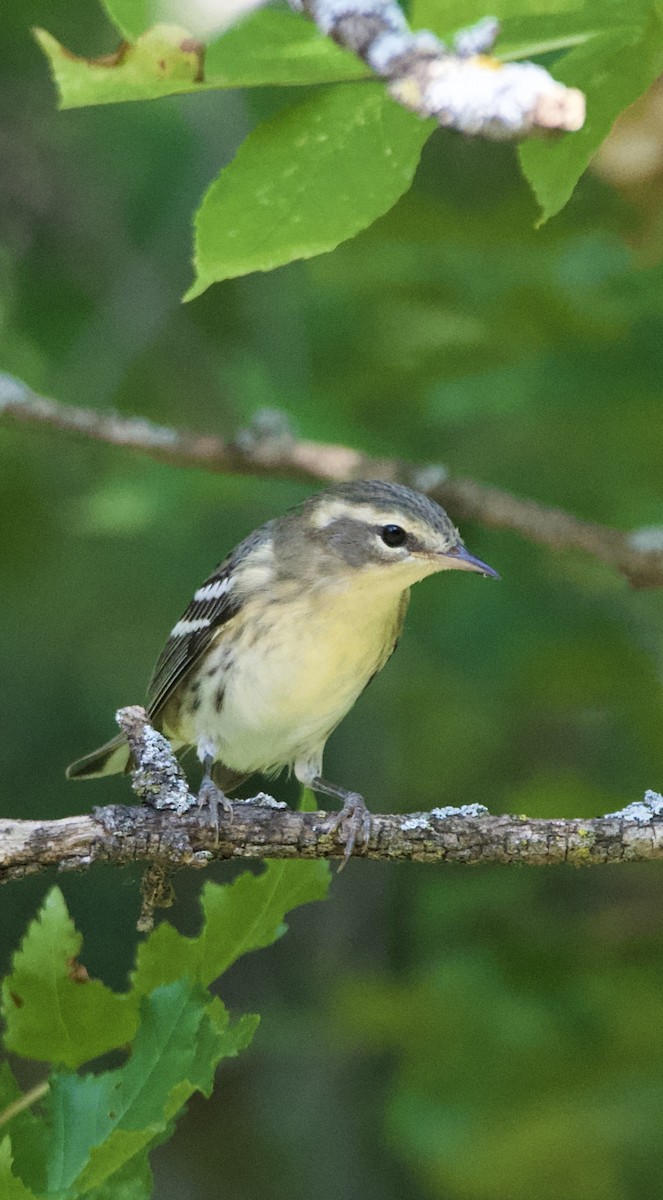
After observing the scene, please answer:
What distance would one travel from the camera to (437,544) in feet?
10.9

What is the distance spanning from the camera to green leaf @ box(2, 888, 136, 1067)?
81.6 inches

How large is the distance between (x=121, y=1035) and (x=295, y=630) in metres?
1.73

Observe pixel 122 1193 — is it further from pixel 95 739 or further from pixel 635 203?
pixel 95 739

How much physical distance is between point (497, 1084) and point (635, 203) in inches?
96.6

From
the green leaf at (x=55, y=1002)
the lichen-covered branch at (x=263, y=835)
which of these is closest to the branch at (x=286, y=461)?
the lichen-covered branch at (x=263, y=835)

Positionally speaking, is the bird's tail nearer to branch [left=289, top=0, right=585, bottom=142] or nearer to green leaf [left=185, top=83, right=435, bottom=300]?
green leaf [left=185, top=83, right=435, bottom=300]

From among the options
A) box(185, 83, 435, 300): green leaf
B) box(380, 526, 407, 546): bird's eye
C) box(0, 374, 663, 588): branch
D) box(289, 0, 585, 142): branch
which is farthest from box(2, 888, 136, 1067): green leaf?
box(0, 374, 663, 588): branch

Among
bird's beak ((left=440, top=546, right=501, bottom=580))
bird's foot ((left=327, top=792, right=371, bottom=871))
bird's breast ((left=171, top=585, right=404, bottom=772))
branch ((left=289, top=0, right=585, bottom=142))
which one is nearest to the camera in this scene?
branch ((left=289, top=0, right=585, bottom=142))

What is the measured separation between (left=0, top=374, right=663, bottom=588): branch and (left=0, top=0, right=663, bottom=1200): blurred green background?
0.87ft

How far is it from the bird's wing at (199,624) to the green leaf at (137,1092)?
210 cm

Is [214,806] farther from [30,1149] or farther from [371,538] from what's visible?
[371,538]

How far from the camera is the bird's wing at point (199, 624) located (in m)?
3.93

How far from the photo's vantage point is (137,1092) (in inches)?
69.6

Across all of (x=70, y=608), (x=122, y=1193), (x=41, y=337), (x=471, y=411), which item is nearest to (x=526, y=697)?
(x=471, y=411)
